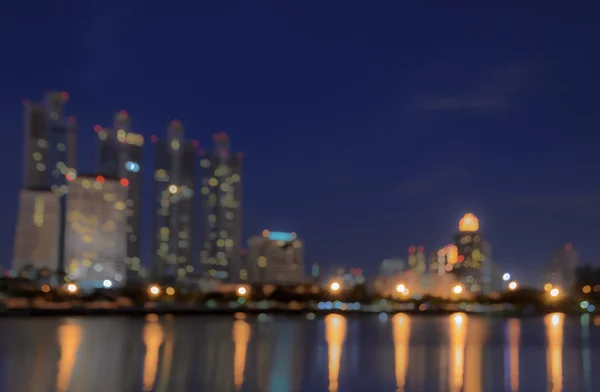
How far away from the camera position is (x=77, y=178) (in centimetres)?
11181

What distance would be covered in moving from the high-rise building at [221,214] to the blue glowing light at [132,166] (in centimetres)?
1195

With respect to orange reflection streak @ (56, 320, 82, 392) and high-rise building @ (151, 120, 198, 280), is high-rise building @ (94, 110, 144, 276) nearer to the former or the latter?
high-rise building @ (151, 120, 198, 280)

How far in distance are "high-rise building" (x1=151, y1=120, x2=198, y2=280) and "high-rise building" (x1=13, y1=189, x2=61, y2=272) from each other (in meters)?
31.5

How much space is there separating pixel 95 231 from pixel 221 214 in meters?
35.9

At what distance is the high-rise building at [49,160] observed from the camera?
350 feet

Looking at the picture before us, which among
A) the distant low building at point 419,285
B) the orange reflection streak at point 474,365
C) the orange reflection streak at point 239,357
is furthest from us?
the distant low building at point 419,285

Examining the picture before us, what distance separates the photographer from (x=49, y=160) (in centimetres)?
12125

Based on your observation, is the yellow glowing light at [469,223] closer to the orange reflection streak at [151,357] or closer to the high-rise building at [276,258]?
the high-rise building at [276,258]

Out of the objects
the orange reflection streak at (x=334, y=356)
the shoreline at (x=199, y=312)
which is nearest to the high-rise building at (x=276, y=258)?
the shoreline at (x=199, y=312)

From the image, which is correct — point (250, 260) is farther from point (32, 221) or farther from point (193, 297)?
point (193, 297)

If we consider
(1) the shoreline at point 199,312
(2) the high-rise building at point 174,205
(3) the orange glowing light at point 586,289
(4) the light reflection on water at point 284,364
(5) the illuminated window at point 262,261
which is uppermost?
(2) the high-rise building at point 174,205

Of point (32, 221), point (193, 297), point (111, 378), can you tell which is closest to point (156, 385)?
point (111, 378)

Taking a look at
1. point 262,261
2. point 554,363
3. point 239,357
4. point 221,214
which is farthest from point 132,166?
point 554,363

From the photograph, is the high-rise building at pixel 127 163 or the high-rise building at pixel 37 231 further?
the high-rise building at pixel 127 163
